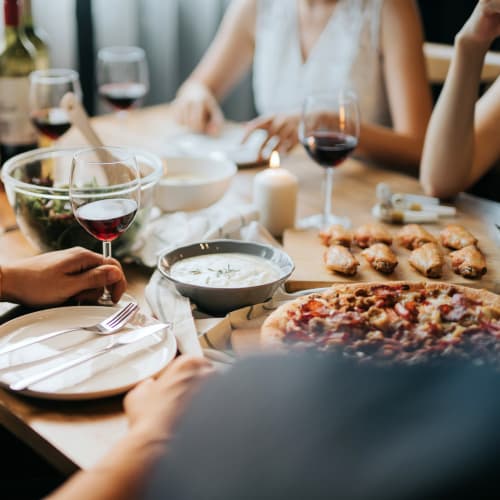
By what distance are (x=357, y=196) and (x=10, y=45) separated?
0.97 m

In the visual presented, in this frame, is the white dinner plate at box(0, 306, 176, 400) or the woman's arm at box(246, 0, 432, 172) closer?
the white dinner plate at box(0, 306, 176, 400)

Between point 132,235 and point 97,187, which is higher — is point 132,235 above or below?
below

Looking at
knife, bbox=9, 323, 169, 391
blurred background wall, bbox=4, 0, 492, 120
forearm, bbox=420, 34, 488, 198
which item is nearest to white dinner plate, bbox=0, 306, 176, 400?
knife, bbox=9, 323, 169, 391

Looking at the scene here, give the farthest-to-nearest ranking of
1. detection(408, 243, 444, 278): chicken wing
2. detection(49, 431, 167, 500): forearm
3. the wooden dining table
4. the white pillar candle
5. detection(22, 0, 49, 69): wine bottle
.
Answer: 1. detection(22, 0, 49, 69): wine bottle
2. the white pillar candle
3. detection(408, 243, 444, 278): chicken wing
4. the wooden dining table
5. detection(49, 431, 167, 500): forearm

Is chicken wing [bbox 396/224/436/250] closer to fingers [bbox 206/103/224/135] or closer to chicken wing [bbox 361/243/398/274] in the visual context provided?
chicken wing [bbox 361/243/398/274]

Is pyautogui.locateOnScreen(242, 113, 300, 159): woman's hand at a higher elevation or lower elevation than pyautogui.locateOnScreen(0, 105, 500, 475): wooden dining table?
higher

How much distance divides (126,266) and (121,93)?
0.94m

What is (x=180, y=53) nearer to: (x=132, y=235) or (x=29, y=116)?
(x=29, y=116)

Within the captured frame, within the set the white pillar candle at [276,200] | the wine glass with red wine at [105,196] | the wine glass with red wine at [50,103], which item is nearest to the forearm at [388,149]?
the white pillar candle at [276,200]

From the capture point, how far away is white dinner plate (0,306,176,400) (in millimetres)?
875

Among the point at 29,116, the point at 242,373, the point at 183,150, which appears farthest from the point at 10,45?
the point at 242,373

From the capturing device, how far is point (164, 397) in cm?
81

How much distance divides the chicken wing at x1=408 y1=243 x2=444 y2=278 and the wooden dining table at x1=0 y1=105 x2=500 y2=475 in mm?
212

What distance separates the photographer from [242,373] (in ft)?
1.98
